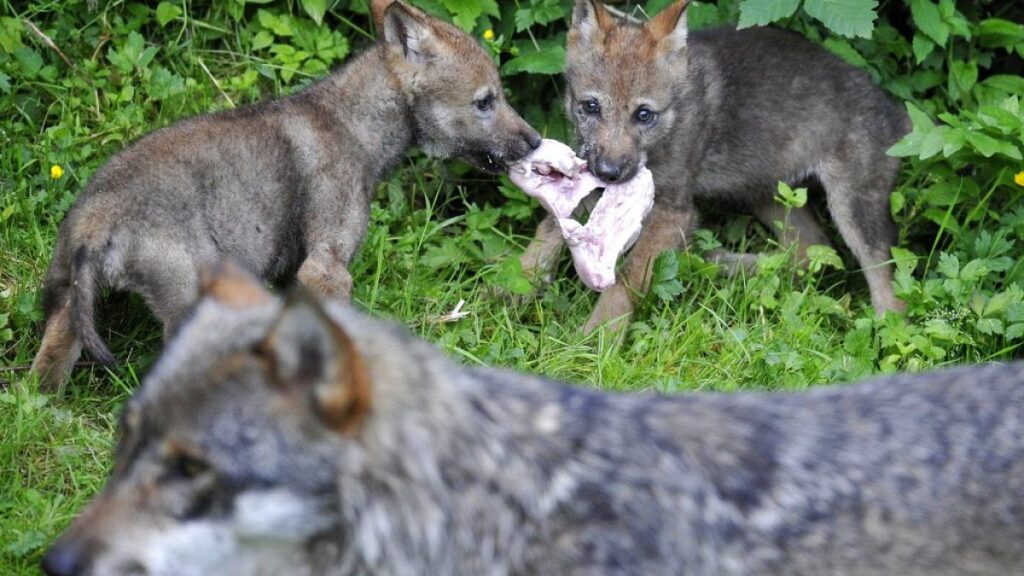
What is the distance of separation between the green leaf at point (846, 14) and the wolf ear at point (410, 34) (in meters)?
1.67

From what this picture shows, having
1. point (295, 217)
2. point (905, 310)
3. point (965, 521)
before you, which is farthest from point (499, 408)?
point (905, 310)

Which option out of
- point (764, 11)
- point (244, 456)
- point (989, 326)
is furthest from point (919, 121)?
point (244, 456)

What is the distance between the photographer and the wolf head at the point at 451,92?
576cm

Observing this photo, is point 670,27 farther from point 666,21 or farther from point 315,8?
point 315,8

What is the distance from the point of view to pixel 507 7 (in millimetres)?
6539

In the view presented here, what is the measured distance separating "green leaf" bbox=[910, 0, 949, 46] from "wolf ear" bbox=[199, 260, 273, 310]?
402 cm

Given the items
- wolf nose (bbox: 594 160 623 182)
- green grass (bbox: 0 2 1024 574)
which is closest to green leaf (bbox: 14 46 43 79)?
green grass (bbox: 0 2 1024 574)

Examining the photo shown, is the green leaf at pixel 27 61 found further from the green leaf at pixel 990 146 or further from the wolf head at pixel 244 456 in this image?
the green leaf at pixel 990 146

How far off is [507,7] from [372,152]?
4.38 ft

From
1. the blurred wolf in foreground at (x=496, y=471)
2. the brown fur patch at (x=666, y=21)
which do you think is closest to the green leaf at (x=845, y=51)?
the brown fur patch at (x=666, y=21)

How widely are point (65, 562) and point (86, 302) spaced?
6.16 feet

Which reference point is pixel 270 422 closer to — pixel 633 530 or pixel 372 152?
pixel 633 530

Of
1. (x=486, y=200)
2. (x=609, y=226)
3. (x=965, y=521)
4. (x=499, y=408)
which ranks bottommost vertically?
(x=486, y=200)

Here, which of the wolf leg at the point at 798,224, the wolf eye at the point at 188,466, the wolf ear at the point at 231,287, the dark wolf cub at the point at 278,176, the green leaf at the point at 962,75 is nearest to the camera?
the wolf eye at the point at 188,466
